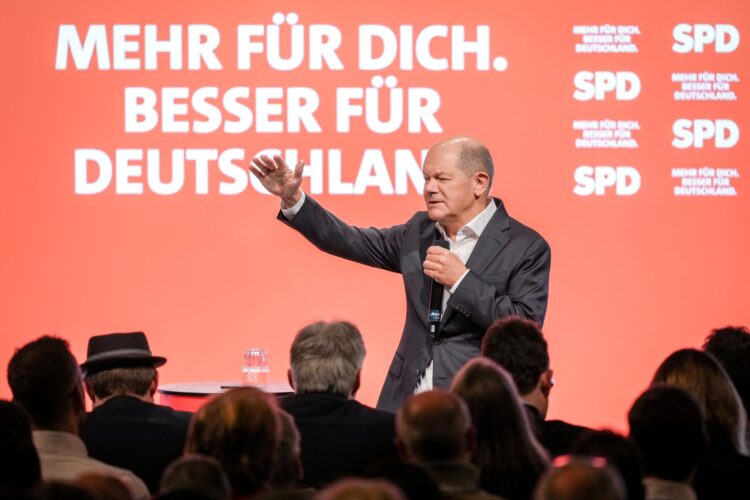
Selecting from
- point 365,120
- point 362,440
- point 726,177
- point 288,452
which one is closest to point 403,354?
point 362,440

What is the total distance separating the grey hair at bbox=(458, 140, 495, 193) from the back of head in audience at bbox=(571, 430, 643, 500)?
4.86 ft

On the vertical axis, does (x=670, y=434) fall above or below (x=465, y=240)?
below

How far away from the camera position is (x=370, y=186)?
549cm

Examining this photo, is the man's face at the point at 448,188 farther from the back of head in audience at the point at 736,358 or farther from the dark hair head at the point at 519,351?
the back of head in audience at the point at 736,358

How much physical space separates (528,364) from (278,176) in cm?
117

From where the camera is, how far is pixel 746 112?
542cm

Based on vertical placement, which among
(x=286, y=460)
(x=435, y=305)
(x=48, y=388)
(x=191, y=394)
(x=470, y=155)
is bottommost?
(x=191, y=394)

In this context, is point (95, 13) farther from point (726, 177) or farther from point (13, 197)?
point (726, 177)

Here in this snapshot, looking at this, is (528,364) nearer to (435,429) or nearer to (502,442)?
(502,442)

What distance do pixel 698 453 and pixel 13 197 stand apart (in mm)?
4127

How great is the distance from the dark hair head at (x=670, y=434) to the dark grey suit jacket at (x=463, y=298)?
1214mm

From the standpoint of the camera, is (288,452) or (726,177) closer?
(288,452)

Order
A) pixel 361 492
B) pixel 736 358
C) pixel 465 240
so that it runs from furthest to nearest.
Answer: pixel 465 240 → pixel 736 358 → pixel 361 492

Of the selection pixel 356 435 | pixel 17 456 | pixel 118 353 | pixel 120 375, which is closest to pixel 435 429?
pixel 17 456
